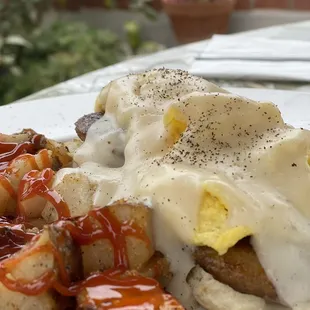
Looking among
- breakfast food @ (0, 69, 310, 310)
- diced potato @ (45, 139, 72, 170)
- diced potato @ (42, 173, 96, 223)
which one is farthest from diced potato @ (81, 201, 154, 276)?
diced potato @ (45, 139, 72, 170)

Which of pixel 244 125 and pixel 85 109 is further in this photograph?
pixel 85 109

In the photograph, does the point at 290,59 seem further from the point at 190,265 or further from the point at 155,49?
the point at 155,49

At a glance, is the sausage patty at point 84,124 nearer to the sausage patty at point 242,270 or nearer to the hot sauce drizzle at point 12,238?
the hot sauce drizzle at point 12,238

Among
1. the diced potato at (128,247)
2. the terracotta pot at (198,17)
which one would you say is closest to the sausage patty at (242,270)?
the diced potato at (128,247)

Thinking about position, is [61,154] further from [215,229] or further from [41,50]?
[41,50]

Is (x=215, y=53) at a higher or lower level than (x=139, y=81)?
lower

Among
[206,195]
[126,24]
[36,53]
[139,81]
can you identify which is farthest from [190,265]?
[126,24]

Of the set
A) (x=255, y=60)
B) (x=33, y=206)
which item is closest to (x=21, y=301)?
(x=33, y=206)
